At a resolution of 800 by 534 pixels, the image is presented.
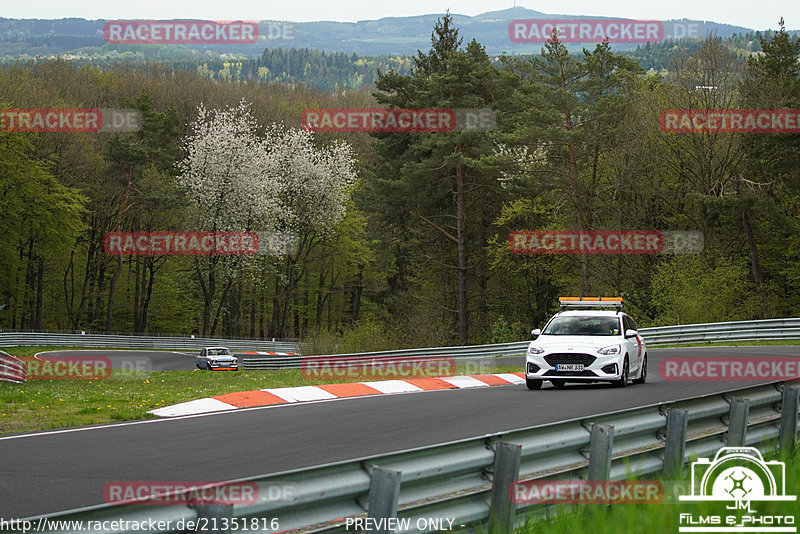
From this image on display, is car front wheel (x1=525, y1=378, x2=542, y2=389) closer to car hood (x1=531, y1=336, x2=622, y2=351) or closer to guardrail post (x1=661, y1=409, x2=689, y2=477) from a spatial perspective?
car hood (x1=531, y1=336, x2=622, y2=351)

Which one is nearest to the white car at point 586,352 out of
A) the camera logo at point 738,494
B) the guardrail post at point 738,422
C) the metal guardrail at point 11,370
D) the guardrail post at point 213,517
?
the guardrail post at point 738,422

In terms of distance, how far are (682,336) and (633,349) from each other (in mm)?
16577

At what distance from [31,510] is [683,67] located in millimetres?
41256

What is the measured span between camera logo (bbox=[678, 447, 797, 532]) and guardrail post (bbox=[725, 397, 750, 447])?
3.62 ft

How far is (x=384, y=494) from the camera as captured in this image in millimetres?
5156

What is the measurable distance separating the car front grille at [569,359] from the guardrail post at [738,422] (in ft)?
28.2

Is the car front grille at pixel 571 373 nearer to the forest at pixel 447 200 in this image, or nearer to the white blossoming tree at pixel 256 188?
the forest at pixel 447 200

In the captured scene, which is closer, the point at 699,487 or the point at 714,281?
the point at 699,487

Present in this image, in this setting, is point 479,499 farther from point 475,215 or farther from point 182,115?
point 182,115

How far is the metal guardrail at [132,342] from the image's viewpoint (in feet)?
184

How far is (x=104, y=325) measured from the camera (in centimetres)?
7456

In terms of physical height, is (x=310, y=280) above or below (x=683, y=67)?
below

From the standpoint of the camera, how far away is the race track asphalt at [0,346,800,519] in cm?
850

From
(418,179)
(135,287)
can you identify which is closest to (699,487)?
(418,179)
